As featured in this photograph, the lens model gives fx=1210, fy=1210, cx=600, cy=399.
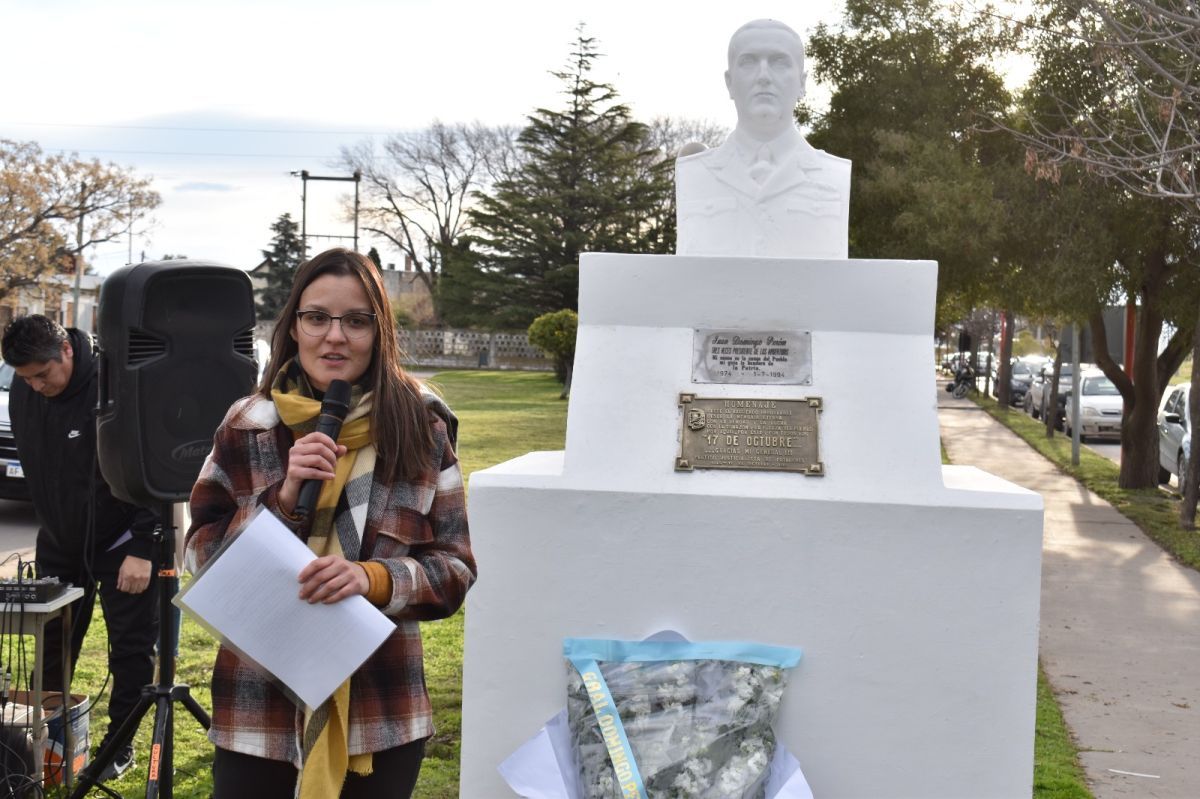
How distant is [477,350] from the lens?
48719 millimetres

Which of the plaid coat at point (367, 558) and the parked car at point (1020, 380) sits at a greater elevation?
the plaid coat at point (367, 558)

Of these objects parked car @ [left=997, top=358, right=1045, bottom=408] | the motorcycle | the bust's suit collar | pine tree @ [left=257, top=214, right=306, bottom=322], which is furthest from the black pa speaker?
pine tree @ [left=257, top=214, right=306, bottom=322]

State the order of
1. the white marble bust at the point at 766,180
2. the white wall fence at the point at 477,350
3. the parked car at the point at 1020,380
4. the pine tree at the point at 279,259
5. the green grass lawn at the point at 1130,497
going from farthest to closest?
the pine tree at the point at 279,259
the white wall fence at the point at 477,350
the parked car at the point at 1020,380
the green grass lawn at the point at 1130,497
the white marble bust at the point at 766,180

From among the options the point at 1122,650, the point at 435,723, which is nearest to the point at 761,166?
the point at 435,723

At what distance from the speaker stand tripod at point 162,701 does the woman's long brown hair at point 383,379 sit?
155 centimetres

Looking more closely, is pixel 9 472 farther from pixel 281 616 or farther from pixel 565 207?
pixel 565 207

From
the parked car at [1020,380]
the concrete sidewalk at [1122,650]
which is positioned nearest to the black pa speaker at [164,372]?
the concrete sidewalk at [1122,650]

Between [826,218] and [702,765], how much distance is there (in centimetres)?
266

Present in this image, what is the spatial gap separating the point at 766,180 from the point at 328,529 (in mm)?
3463

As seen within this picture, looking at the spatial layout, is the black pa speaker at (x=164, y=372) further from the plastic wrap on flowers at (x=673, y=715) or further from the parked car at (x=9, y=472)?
the parked car at (x=9, y=472)

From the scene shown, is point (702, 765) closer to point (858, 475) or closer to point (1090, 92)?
point (858, 475)

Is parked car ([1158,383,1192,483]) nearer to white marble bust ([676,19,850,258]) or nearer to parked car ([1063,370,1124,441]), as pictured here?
parked car ([1063,370,1124,441])

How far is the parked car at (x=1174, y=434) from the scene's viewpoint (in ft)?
52.2

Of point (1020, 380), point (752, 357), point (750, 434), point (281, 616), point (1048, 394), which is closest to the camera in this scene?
point (281, 616)
